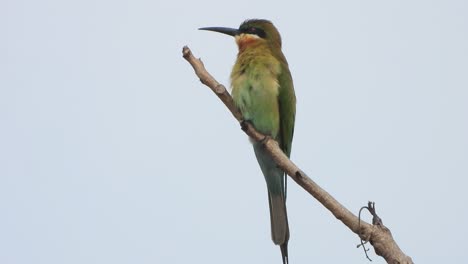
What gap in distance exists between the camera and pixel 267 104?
4129 millimetres

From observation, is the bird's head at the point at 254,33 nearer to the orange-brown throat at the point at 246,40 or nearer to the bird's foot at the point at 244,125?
the orange-brown throat at the point at 246,40

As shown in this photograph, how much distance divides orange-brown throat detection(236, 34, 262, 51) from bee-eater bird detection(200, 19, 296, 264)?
0.05 m

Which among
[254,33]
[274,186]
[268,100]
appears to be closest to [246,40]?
[254,33]

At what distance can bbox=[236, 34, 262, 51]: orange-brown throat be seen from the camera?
452 centimetres

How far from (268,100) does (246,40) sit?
575 millimetres

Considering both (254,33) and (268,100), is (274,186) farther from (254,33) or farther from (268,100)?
(254,33)

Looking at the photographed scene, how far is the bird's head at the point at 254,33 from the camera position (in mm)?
4555

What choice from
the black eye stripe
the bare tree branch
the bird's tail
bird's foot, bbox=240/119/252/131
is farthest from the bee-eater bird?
the bare tree branch

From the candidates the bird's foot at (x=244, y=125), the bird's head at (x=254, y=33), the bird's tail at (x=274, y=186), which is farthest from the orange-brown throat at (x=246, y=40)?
the bird's foot at (x=244, y=125)

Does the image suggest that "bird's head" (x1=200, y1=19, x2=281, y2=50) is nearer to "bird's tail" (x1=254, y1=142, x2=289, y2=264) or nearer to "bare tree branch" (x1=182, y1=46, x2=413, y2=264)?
"bird's tail" (x1=254, y1=142, x2=289, y2=264)

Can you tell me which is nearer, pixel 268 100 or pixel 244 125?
pixel 244 125

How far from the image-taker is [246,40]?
4.57 m

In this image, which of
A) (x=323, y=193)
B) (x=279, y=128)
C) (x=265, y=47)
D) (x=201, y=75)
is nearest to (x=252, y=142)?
(x=279, y=128)

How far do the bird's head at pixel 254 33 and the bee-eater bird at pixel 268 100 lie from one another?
9cm
